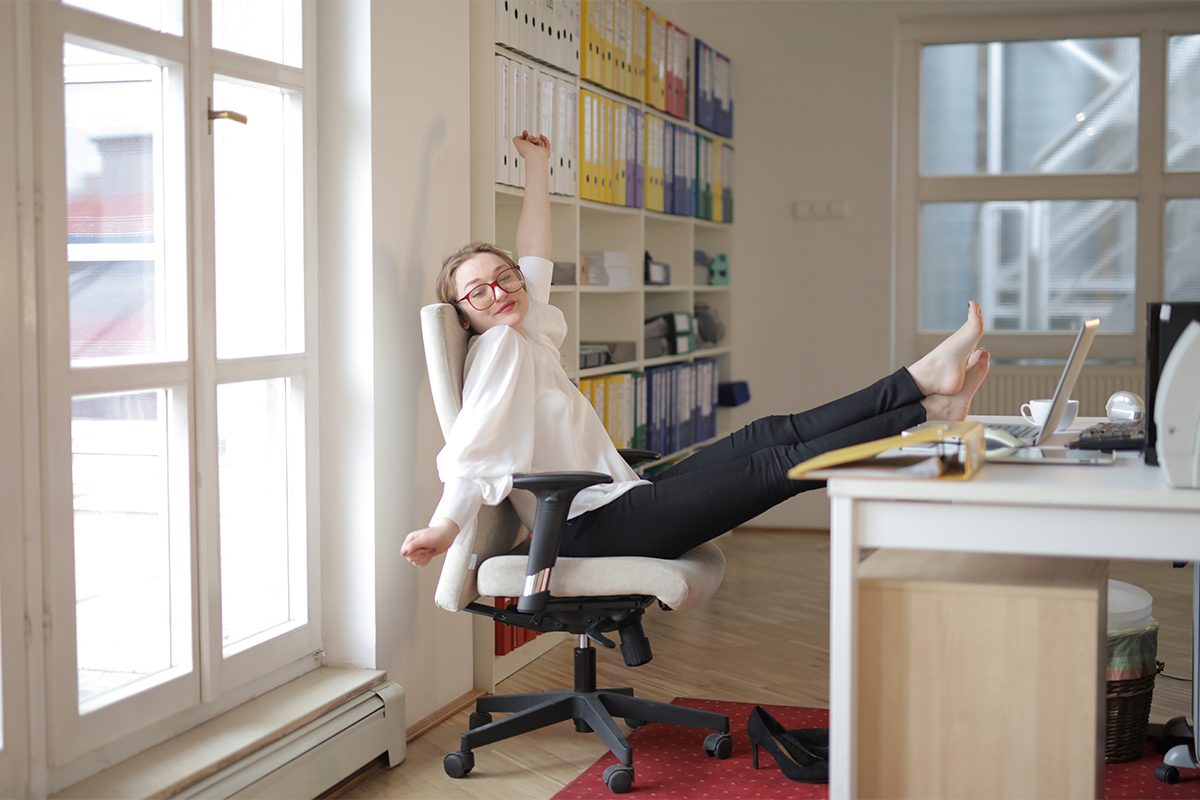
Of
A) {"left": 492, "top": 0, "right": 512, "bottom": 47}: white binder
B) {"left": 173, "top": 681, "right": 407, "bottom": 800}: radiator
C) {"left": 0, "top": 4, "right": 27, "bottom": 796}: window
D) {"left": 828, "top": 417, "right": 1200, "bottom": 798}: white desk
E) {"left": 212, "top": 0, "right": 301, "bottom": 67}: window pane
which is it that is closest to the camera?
{"left": 828, "top": 417, "right": 1200, "bottom": 798}: white desk

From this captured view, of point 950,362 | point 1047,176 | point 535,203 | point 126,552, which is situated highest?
point 1047,176

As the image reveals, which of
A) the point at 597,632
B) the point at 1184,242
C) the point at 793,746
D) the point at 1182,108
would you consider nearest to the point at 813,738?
the point at 793,746

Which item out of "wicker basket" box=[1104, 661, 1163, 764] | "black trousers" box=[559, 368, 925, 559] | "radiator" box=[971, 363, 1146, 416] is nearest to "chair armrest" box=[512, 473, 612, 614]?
"black trousers" box=[559, 368, 925, 559]

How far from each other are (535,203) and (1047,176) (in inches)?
123

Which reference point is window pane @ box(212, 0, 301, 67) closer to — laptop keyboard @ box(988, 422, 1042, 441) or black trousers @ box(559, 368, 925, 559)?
black trousers @ box(559, 368, 925, 559)

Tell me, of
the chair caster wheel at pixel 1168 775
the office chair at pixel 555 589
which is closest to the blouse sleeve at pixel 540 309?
the office chair at pixel 555 589

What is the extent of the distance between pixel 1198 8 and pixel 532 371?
Answer: 156 inches

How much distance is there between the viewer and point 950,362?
2.21 metres

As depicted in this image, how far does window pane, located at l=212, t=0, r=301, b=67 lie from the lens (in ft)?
6.78

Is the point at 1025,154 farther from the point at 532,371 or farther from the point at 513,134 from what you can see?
the point at 532,371

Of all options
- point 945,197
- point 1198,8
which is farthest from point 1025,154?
point 1198,8

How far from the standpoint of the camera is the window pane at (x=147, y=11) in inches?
69.5

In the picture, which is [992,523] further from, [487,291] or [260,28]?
[260,28]

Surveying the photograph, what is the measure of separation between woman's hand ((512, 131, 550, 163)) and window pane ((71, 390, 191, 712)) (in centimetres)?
109
